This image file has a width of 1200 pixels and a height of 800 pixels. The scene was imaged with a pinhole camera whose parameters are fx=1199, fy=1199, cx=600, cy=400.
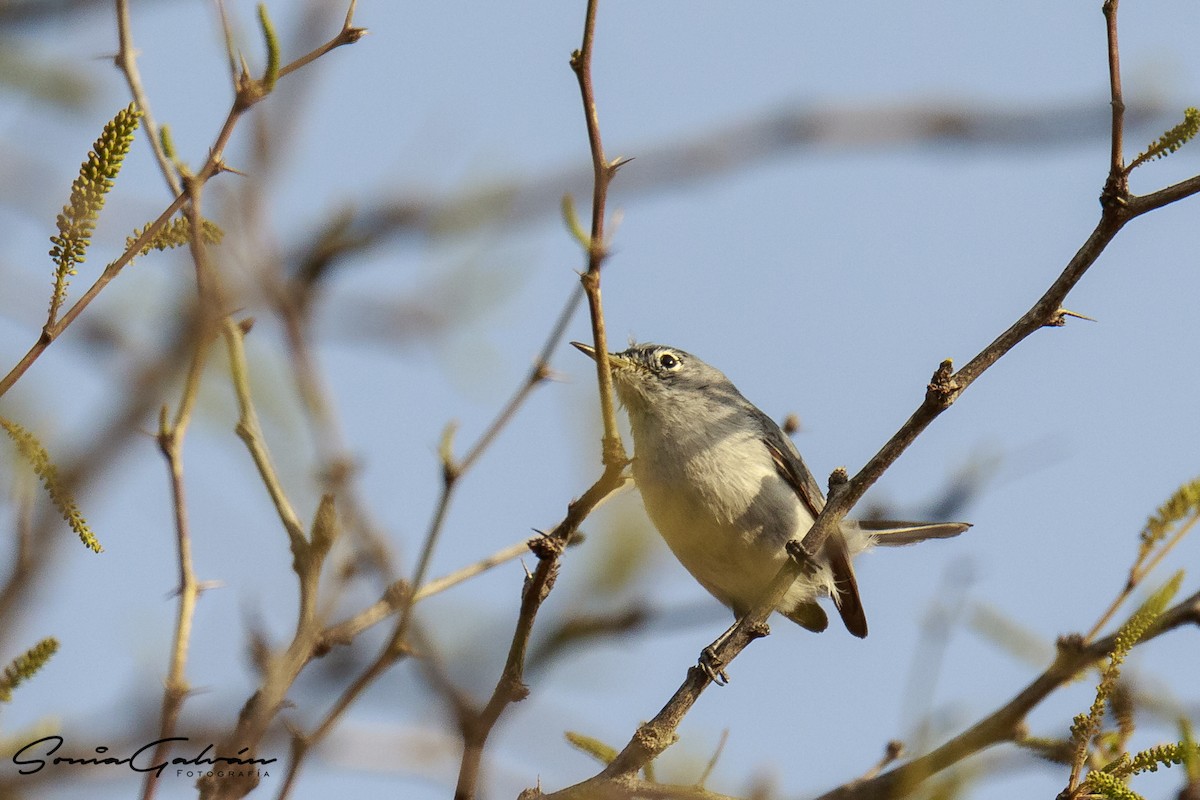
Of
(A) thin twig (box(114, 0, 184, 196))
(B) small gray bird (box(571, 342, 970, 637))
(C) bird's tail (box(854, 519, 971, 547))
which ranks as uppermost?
(C) bird's tail (box(854, 519, 971, 547))

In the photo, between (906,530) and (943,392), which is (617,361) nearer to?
(906,530)

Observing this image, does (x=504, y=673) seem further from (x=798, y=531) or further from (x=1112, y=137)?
(x=798, y=531)

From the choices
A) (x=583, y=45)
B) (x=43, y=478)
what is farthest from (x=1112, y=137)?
(x=43, y=478)

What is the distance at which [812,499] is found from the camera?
525cm

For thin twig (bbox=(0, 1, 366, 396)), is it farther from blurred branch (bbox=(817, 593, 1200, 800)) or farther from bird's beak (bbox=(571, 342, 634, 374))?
bird's beak (bbox=(571, 342, 634, 374))

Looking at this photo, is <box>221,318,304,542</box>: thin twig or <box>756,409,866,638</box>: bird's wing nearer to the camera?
<box>221,318,304,542</box>: thin twig

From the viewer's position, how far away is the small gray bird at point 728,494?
4.79 metres

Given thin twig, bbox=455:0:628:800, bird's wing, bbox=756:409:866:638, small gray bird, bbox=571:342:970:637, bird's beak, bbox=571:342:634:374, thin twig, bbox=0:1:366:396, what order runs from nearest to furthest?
thin twig, bbox=0:1:366:396
thin twig, bbox=455:0:628:800
bird's beak, bbox=571:342:634:374
small gray bird, bbox=571:342:970:637
bird's wing, bbox=756:409:866:638

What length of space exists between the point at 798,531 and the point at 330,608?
343 centimetres

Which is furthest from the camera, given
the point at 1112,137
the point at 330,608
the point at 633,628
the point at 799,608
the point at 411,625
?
the point at 799,608

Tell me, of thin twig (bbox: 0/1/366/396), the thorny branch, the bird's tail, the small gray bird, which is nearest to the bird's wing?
the small gray bird

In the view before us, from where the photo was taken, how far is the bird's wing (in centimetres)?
501

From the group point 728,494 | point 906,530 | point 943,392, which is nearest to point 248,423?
point 943,392

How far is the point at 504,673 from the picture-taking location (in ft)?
6.04
